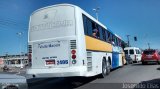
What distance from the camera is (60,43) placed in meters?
11.6

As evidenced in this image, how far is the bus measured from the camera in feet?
37.1

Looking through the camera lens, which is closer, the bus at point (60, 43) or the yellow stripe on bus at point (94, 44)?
the bus at point (60, 43)

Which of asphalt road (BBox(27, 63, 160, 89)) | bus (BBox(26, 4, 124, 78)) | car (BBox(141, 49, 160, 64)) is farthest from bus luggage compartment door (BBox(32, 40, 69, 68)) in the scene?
car (BBox(141, 49, 160, 64))

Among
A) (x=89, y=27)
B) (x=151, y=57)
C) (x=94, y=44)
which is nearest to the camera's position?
(x=89, y=27)

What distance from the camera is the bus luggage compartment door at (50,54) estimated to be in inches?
451

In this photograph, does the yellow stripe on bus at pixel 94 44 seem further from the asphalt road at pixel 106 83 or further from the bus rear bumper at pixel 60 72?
the asphalt road at pixel 106 83

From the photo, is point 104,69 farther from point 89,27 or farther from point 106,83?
point 89,27

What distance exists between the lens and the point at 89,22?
43.7 ft

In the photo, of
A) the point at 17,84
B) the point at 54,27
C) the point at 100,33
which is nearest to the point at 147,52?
the point at 100,33

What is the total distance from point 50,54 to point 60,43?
26.7 inches

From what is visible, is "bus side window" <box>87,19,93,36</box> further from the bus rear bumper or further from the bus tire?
the bus tire

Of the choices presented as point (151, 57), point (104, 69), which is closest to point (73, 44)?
point (104, 69)

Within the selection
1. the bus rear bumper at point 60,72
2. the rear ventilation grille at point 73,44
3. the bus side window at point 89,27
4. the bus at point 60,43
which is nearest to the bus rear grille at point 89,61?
the bus at point 60,43

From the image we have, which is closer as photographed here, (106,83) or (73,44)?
(73,44)
